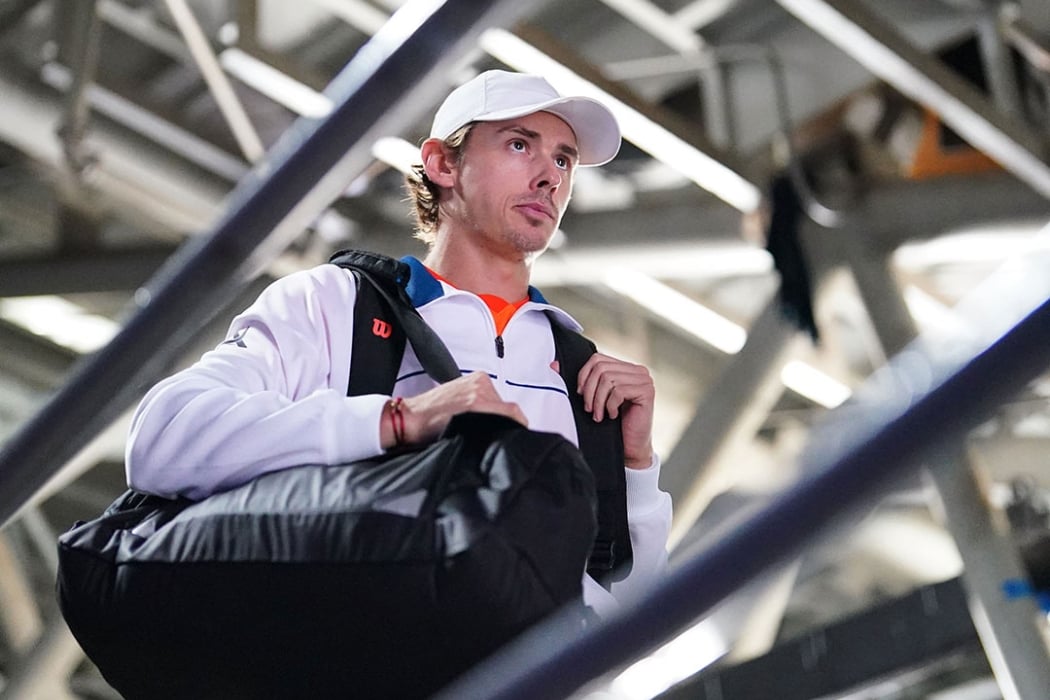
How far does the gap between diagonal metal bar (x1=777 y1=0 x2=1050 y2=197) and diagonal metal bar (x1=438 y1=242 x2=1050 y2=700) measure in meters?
3.31

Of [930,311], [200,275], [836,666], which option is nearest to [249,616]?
[200,275]

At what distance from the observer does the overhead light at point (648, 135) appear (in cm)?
416

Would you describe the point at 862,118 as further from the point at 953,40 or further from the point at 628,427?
the point at 628,427

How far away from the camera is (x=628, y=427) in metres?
1.53

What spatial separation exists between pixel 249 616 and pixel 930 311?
16.3 ft

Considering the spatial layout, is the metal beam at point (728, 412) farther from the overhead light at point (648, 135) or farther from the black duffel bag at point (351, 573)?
the black duffel bag at point (351, 573)

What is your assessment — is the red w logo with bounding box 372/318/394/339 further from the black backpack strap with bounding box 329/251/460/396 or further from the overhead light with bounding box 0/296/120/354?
the overhead light with bounding box 0/296/120/354

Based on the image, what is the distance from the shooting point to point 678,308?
574 cm

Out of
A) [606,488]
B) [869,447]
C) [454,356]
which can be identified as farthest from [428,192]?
[869,447]

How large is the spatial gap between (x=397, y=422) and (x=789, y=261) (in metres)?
2.54

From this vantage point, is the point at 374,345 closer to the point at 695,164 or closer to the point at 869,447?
the point at 869,447

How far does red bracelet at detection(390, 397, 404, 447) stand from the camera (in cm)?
126

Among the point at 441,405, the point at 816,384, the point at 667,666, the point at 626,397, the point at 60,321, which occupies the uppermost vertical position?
the point at 60,321

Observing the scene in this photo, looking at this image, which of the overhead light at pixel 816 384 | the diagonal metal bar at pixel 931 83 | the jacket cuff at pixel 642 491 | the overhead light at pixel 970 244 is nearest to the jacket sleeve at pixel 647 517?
the jacket cuff at pixel 642 491
